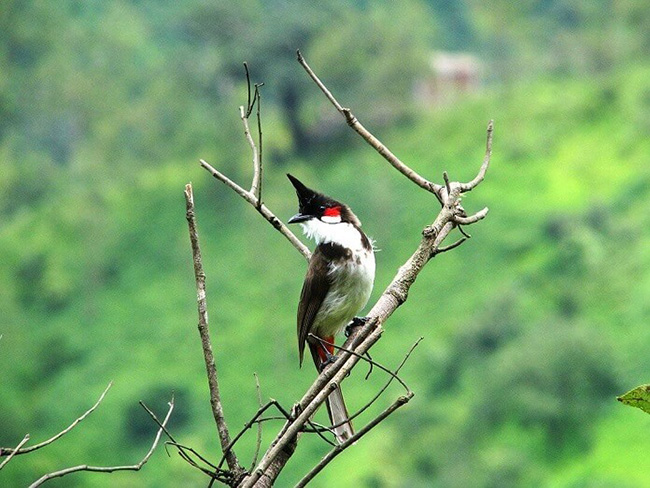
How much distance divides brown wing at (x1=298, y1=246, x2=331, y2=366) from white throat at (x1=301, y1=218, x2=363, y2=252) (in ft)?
0.14

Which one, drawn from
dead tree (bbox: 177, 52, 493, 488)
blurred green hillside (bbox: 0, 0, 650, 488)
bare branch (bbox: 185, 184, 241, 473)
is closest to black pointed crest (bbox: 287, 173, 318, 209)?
dead tree (bbox: 177, 52, 493, 488)

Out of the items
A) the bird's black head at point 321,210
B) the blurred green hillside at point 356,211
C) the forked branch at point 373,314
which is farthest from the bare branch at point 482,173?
the blurred green hillside at point 356,211

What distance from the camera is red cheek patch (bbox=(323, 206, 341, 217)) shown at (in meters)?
3.26

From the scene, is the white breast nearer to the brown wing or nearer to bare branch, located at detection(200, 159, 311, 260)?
the brown wing

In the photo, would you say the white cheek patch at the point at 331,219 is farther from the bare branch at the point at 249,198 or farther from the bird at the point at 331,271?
the bare branch at the point at 249,198

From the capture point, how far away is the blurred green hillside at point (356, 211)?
23.3m

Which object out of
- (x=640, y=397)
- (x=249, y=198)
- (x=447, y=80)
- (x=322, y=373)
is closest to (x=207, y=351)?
(x=322, y=373)

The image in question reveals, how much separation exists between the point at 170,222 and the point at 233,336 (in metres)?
5.99

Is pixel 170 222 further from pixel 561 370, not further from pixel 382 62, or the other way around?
pixel 561 370

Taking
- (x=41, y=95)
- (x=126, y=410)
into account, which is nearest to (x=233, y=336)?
(x=126, y=410)

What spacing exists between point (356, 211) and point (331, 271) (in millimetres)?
26427

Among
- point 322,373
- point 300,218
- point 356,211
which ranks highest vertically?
point 356,211

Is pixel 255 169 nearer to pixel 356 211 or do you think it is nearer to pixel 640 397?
pixel 640 397

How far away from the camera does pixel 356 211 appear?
97.5 ft
